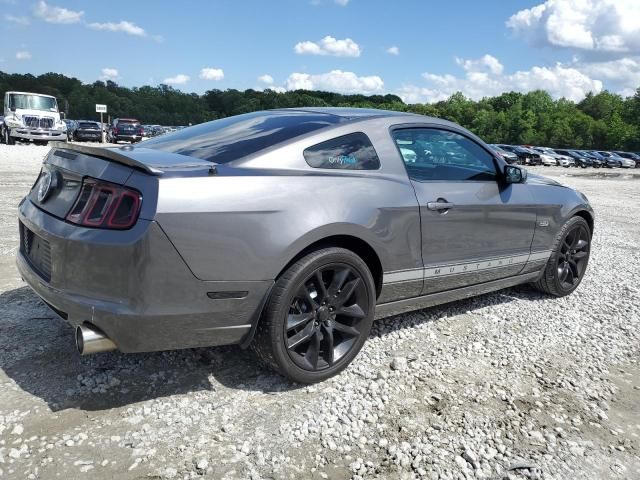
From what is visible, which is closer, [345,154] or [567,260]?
[345,154]

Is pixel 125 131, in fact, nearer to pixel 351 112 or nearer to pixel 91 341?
pixel 351 112

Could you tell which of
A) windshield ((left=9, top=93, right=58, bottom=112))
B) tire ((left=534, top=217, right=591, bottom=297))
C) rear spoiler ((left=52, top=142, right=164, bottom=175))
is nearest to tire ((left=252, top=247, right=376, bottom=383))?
rear spoiler ((left=52, top=142, right=164, bottom=175))

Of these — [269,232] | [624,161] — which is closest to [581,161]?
[624,161]

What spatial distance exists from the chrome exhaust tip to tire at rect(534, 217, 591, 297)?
3720mm

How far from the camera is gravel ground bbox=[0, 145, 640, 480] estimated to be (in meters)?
2.32

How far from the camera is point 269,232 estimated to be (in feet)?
8.68

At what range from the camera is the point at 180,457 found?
230 centimetres

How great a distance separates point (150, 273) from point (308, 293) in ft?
2.84

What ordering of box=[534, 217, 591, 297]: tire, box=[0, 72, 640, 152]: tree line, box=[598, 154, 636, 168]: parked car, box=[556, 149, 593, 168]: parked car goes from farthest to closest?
box=[0, 72, 640, 152]: tree line
box=[598, 154, 636, 168]: parked car
box=[556, 149, 593, 168]: parked car
box=[534, 217, 591, 297]: tire

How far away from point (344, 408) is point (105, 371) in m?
1.36

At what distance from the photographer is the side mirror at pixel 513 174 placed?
158 inches

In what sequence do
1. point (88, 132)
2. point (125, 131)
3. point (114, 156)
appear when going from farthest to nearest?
point (125, 131)
point (88, 132)
point (114, 156)

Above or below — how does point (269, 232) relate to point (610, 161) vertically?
above

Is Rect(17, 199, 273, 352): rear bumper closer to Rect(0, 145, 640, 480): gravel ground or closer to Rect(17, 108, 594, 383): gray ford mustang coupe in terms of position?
Rect(17, 108, 594, 383): gray ford mustang coupe
